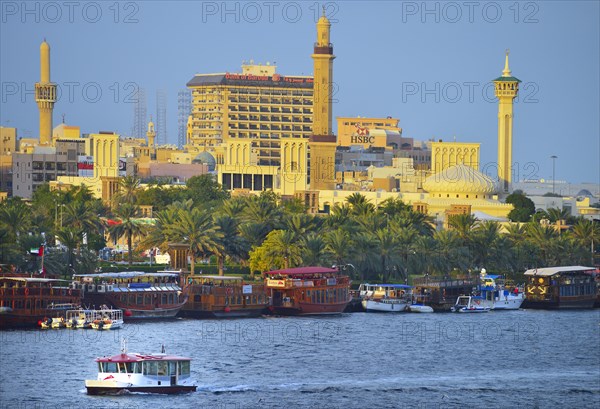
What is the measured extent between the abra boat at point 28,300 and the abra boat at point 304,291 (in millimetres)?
21117

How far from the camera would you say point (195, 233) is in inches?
6102

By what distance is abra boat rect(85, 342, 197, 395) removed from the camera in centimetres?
9850

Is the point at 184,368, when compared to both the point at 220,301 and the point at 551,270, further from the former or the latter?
the point at 551,270

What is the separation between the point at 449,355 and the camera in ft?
393

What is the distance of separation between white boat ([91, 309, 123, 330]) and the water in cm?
90

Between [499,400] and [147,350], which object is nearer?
[499,400]

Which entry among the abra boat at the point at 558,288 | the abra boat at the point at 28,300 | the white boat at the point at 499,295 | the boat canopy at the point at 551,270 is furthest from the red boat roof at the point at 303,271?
the boat canopy at the point at 551,270

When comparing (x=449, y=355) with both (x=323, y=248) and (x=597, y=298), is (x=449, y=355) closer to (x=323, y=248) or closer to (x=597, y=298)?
(x=323, y=248)

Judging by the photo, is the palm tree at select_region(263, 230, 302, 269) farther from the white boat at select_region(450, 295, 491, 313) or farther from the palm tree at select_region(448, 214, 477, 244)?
the palm tree at select_region(448, 214, 477, 244)

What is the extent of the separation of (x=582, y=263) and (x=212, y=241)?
4676 centimetres

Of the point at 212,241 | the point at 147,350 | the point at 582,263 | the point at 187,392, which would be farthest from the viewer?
the point at 582,263

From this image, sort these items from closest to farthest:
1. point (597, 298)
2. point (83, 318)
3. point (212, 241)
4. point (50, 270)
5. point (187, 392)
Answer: point (187, 392) → point (83, 318) → point (50, 270) → point (212, 241) → point (597, 298)

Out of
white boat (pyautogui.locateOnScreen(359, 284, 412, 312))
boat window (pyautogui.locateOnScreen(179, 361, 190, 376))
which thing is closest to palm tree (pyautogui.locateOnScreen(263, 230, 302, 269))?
white boat (pyautogui.locateOnScreen(359, 284, 412, 312))

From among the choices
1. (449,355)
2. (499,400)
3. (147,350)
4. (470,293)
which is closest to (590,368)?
(449,355)
